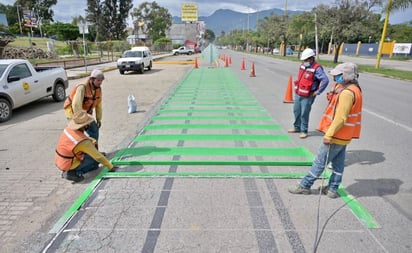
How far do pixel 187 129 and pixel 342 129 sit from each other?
155 inches

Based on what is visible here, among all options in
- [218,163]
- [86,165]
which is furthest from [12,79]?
[218,163]

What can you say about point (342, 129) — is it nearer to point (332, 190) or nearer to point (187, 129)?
point (332, 190)

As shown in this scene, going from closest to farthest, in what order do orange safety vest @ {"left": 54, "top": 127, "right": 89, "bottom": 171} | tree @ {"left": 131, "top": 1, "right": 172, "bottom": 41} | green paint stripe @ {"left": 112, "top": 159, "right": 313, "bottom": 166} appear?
orange safety vest @ {"left": 54, "top": 127, "right": 89, "bottom": 171}, green paint stripe @ {"left": 112, "top": 159, "right": 313, "bottom": 166}, tree @ {"left": 131, "top": 1, "right": 172, "bottom": 41}

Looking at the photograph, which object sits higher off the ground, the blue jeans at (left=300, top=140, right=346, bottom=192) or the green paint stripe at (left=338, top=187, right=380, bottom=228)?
the blue jeans at (left=300, top=140, right=346, bottom=192)

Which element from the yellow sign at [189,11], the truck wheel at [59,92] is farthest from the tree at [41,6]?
the truck wheel at [59,92]

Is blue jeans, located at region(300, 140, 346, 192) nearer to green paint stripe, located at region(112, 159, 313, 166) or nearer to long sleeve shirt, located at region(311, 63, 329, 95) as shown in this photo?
green paint stripe, located at region(112, 159, 313, 166)

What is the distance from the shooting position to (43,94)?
9086 millimetres

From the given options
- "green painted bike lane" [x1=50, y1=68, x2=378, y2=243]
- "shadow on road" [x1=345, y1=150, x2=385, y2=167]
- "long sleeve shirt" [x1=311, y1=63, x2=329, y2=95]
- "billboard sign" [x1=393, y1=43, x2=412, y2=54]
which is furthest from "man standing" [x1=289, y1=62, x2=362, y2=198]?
"billboard sign" [x1=393, y1=43, x2=412, y2=54]

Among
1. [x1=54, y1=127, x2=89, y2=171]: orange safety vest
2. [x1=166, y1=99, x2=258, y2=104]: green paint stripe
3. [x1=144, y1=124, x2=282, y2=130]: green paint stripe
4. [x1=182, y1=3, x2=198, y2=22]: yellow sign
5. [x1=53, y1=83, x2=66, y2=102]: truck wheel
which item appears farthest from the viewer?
[x1=182, y1=3, x2=198, y2=22]: yellow sign

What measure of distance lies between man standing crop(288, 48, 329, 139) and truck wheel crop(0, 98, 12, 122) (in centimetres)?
778

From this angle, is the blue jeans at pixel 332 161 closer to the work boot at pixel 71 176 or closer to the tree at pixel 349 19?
the work boot at pixel 71 176

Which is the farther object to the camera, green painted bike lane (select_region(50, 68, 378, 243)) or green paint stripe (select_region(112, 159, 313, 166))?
green paint stripe (select_region(112, 159, 313, 166))

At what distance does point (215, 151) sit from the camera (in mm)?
→ 5133

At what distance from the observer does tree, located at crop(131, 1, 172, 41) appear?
66.2 m
